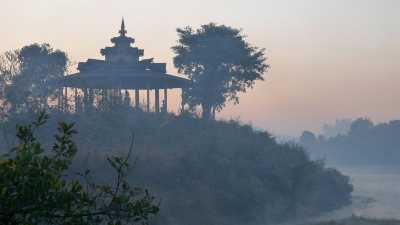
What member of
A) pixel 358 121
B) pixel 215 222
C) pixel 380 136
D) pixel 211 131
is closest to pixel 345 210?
pixel 211 131

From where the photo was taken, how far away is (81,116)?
54.0 meters

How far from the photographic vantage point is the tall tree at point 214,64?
70.6 metres

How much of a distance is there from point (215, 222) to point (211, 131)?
50.0ft

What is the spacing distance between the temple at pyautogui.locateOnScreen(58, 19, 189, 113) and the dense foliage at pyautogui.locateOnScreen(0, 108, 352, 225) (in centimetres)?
205

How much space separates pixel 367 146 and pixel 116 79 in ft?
287

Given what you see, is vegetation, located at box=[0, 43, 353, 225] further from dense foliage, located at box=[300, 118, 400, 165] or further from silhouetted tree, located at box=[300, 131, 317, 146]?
silhouetted tree, located at box=[300, 131, 317, 146]

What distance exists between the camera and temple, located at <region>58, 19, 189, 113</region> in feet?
184

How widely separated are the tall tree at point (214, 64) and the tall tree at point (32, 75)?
12361mm

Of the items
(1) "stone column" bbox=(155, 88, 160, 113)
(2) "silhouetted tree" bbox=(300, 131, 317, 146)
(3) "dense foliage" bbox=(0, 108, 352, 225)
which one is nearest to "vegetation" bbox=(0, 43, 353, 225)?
(3) "dense foliage" bbox=(0, 108, 352, 225)

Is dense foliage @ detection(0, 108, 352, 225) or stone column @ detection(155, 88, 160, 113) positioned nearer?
dense foliage @ detection(0, 108, 352, 225)

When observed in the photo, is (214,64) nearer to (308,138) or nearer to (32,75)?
(32,75)

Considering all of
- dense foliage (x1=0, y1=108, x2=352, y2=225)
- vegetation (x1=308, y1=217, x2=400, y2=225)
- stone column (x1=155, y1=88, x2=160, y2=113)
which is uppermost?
stone column (x1=155, y1=88, x2=160, y2=113)

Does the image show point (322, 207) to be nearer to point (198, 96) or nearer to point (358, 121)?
point (198, 96)

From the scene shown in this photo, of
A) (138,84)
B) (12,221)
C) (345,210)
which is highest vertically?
(138,84)
